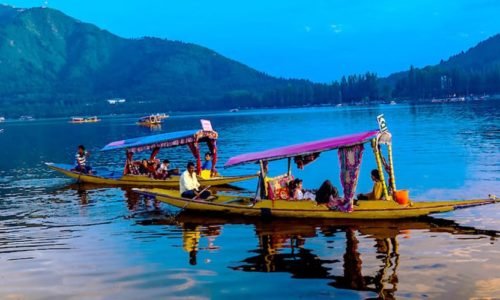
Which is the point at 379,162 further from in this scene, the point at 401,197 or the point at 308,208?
the point at 308,208

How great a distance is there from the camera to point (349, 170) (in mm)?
21938

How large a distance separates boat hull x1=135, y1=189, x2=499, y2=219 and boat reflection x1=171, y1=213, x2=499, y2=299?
301 millimetres

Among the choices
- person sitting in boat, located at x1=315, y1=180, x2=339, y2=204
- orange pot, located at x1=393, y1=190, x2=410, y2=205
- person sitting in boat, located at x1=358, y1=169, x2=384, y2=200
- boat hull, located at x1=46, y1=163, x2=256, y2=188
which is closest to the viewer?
orange pot, located at x1=393, y1=190, x2=410, y2=205

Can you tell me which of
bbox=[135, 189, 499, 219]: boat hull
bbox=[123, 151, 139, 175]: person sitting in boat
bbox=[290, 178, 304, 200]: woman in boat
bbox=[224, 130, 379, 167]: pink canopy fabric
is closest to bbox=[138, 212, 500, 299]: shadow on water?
bbox=[135, 189, 499, 219]: boat hull

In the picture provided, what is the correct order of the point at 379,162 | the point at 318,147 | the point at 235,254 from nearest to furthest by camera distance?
the point at 235,254, the point at 379,162, the point at 318,147

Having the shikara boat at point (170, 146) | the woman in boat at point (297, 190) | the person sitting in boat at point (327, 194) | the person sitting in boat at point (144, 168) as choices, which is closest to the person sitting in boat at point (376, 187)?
the person sitting in boat at point (327, 194)

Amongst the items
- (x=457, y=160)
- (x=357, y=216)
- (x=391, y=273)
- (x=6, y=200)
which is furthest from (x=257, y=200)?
(x=457, y=160)

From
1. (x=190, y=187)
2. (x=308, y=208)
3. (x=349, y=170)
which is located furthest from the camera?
(x=190, y=187)

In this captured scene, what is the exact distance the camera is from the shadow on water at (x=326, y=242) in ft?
52.9

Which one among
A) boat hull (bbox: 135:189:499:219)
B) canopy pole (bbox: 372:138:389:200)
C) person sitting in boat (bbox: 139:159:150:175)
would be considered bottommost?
boat hull (bbox: 135:189:499:219)

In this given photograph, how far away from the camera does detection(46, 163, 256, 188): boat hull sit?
112 ft

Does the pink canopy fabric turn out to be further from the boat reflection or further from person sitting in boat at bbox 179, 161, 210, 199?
the boat reflection

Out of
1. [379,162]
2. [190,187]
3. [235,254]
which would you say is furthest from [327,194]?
[190,187]

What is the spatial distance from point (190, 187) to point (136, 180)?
34.0 feet
